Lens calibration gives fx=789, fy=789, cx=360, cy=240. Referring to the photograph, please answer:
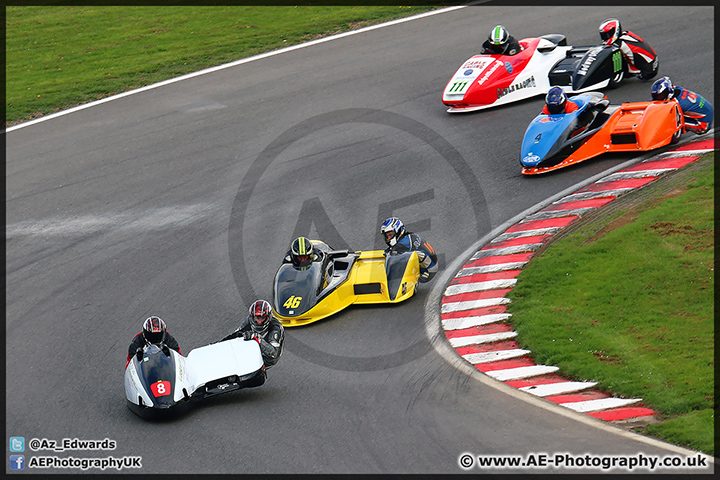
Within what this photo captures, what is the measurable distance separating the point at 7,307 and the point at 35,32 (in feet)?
54.5

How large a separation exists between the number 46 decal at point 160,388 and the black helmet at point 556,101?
9.75 m

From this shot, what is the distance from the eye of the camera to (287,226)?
609 inches

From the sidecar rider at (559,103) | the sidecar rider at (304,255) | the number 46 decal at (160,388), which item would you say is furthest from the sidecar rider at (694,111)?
the number 46 decal at (160,388)

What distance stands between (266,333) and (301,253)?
75.5 inches

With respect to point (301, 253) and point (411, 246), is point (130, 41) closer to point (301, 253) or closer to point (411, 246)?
point (301, 253)

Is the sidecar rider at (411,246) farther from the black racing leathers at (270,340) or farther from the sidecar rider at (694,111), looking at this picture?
the sidecar rider at (694,111)

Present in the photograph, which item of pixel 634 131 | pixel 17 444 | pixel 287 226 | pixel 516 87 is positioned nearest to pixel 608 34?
pixel 516 87

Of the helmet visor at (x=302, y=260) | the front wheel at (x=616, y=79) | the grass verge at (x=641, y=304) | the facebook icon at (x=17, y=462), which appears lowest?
the grass verge at (x=641, y=304)

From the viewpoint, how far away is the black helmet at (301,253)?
12.4 meters

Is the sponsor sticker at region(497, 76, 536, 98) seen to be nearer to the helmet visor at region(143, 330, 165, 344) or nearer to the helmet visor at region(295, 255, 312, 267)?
the helmet visor at region(295, 255, 312, 267)

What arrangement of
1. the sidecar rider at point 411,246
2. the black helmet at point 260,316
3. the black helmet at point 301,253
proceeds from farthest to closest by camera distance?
the sidecar rider at point 411,246 < the black helmet at point 301,253 < the black helmet at point 260,316

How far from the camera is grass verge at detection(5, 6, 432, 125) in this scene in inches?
896

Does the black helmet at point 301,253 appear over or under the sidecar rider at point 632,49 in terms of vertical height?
under

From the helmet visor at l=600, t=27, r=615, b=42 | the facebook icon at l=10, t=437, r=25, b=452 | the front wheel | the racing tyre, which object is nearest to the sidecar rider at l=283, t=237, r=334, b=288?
the facebook icon at l=10, t=437, r=25, b=452
